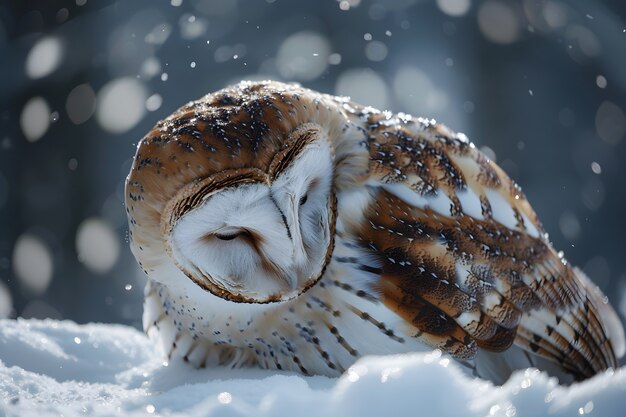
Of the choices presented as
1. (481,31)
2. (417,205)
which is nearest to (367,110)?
(417,205)

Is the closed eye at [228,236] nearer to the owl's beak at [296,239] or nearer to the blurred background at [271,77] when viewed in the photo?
the owl's beak at [296,239]

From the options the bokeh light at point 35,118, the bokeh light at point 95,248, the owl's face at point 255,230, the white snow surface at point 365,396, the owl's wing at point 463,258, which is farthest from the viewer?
the bokeh light at point 95,248

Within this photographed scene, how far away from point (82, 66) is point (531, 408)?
83.5 inches

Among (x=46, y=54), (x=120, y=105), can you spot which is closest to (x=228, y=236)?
(x=120, y=105)

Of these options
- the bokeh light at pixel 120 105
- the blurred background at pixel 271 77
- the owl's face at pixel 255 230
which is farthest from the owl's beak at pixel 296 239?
the bokeh light at pixel 120 105

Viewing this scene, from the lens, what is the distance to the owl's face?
0.87 m

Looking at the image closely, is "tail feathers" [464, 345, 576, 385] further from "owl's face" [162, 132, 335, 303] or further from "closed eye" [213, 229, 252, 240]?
"closed eye" [213, 229, 252, 240]

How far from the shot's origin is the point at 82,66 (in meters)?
2.32

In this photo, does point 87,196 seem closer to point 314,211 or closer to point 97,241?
point 97,241

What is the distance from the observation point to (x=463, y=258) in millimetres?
1171

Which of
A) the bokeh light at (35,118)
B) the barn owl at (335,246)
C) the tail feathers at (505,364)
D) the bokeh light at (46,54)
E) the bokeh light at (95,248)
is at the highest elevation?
the barn owl at (335,246)

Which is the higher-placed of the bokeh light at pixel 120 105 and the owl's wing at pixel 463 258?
the owl's wing at pixel 463 258

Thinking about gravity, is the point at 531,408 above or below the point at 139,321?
above

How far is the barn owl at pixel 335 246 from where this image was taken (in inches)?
35.4
